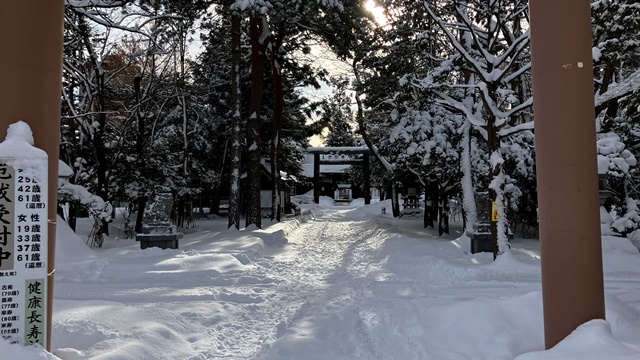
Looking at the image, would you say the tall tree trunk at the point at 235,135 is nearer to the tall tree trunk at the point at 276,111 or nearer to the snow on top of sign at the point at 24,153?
Result: the tall tree trunk at the point at 276,111

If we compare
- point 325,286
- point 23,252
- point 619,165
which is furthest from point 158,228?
point 619,165

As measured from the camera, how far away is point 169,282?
29.5 ft

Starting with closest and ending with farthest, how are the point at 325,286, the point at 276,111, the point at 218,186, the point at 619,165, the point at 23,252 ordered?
1. the point at 23,252
2. the point at 325,286
3. the point at 619,165
4. the point at 276,111
5. the point at 218,186

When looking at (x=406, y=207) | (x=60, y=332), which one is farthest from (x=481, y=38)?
(x=406, y=207)

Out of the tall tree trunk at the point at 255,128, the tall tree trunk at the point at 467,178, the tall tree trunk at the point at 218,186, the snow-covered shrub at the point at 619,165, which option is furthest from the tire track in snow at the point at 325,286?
the tall tree trunk at the point at 218,186

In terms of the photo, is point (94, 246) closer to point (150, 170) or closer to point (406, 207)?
point (150, 170)

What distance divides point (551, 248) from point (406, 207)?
81.0 ft

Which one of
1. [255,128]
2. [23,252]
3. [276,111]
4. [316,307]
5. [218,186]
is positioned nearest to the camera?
[23,252]

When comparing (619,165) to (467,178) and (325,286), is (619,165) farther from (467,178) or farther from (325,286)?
(325,286)

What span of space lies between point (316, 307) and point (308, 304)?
0.26m

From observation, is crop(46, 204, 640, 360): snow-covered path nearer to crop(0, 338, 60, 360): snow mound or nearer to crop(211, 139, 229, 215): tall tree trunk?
crop(0, 338, 60, 360): snow mound

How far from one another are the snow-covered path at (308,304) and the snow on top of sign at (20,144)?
1.91 meters

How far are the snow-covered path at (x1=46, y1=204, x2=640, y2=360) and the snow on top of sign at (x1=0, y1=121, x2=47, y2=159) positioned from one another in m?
1.91

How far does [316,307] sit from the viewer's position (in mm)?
7016
